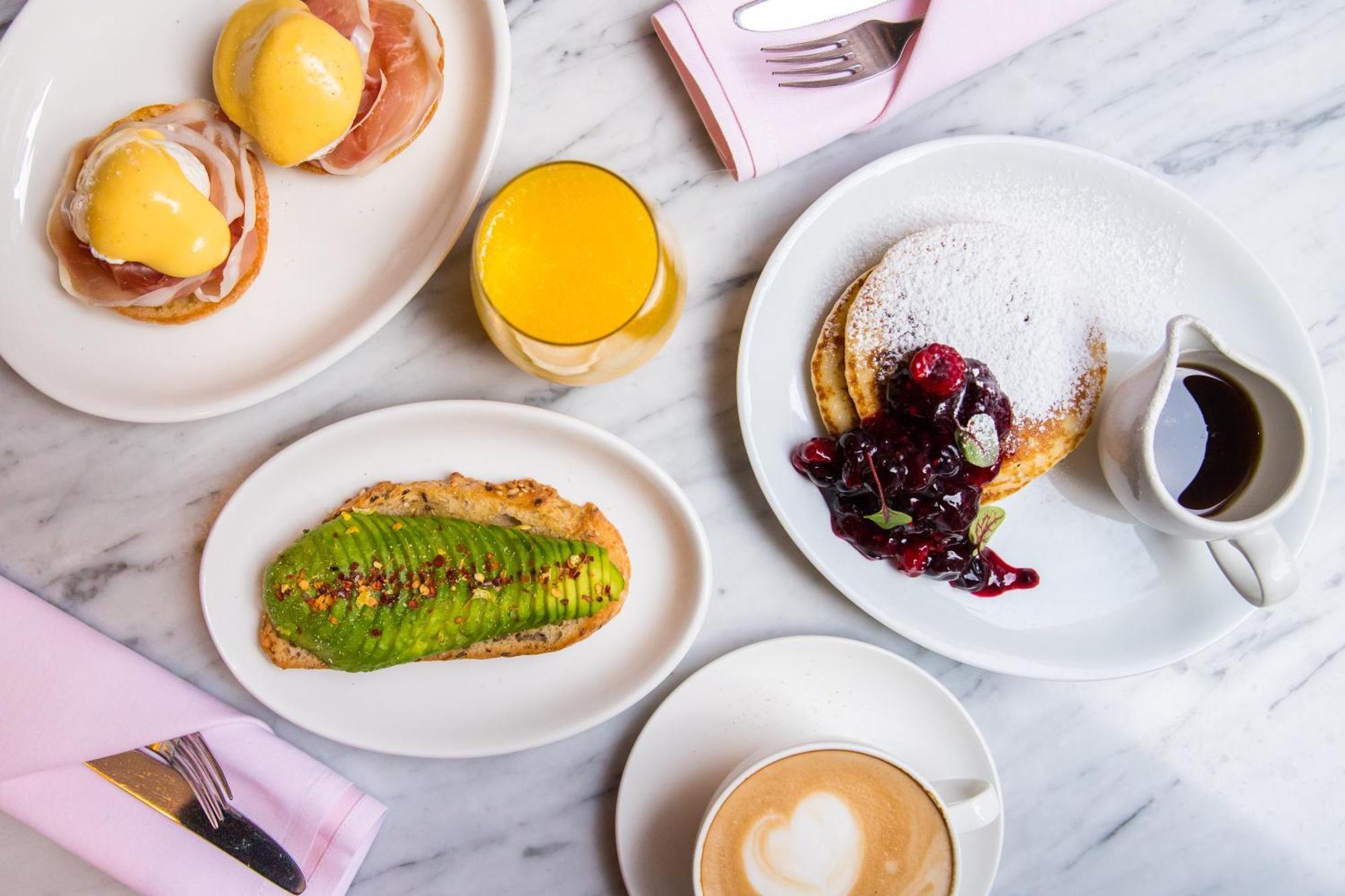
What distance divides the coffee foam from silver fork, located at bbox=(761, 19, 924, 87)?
1024 millimetres

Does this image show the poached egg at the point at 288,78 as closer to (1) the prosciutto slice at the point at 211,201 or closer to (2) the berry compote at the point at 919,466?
(1) the prosciutto slice at the point at 211,201

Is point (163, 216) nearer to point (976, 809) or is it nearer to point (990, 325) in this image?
point (990, 325)

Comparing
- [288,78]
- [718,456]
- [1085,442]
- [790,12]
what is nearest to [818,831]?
[718,456]

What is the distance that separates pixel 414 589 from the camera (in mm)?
1328

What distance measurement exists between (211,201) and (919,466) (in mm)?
1160

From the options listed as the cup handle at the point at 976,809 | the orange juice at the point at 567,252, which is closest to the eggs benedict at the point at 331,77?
the orange juice at the point at 567,252

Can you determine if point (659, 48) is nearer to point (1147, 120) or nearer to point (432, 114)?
point (432, 114)

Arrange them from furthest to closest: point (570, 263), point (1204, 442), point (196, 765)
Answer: point (196, 765), point (1204, 442), point (570, 263)

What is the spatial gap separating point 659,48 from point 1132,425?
95 cm

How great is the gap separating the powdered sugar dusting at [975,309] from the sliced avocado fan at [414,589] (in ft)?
1.91

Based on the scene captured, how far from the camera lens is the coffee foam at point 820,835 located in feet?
4.03

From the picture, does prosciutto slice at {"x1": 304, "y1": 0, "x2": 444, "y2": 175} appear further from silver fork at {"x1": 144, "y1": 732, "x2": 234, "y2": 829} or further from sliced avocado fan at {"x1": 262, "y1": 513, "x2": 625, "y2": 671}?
silver fork at {"x1": 144, "y1": 732, "x2": 234, "y2": 829}

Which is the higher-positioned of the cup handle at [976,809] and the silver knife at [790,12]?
the silver knife at [790,12]

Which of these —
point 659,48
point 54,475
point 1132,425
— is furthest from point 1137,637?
point 54,475
